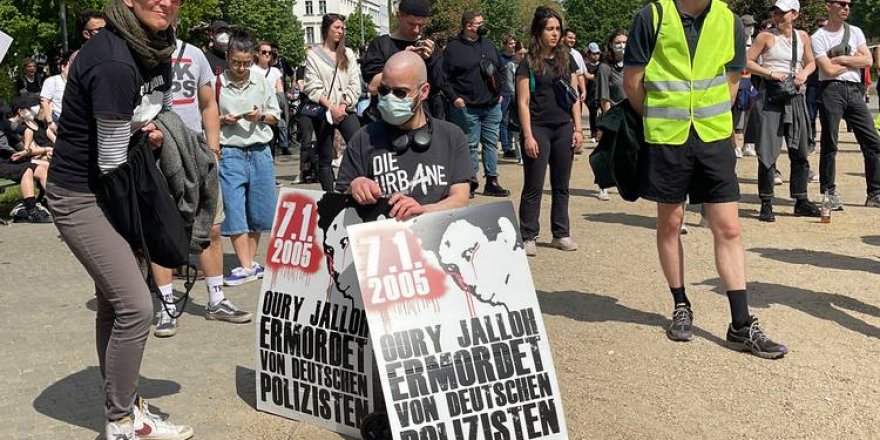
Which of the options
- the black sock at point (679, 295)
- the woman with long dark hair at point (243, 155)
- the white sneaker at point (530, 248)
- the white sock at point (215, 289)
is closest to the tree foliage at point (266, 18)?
the white sneaker at point (530, 248)

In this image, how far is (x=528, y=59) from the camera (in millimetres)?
8359

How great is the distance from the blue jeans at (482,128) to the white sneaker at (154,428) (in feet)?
24.3

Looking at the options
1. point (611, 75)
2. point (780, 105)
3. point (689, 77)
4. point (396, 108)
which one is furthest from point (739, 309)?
point (611, 75)

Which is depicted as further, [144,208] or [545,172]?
[545,172]

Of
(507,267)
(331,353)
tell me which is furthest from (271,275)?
(507,267)

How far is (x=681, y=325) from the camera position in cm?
573

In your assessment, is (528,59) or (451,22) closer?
(528,59)

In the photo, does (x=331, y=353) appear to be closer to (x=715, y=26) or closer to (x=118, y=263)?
(x=118, y=263)

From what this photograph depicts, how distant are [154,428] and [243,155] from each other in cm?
327

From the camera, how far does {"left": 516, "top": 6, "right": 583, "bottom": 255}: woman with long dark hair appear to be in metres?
8.25

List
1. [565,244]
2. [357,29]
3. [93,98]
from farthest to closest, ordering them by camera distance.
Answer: [357,29], [565,244], [93,98]

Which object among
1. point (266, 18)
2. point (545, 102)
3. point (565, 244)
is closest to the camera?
point (545, 102)

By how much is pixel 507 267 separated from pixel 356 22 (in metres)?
123

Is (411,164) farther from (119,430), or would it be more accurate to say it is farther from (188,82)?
(188,82)
